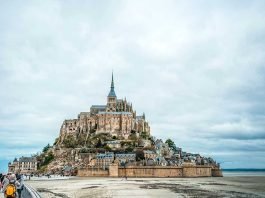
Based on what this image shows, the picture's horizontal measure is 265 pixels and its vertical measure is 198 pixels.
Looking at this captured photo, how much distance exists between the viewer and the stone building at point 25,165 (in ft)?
333

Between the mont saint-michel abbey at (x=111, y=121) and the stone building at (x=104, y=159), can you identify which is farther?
the mont saint-michel abbey at (x=111, y=121)

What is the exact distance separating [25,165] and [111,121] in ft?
99.6

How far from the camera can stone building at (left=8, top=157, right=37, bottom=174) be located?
101562 millimetres

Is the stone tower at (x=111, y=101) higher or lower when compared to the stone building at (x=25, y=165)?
higher

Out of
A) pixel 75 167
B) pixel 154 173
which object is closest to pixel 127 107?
pixel 75 167

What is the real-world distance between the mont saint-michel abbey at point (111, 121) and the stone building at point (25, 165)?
46.0 ft

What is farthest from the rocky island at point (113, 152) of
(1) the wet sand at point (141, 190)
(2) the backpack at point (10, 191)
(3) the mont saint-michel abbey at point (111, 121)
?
(2) the backpack at point (10, 191)

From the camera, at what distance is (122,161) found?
84.1 meters

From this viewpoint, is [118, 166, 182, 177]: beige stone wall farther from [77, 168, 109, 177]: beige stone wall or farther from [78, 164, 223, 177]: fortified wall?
[77, 168, 109, 177]: beige stone wall

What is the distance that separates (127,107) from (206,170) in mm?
A: 45078

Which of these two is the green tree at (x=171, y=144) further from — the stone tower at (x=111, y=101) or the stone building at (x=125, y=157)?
the stone building at (x=125, y=157)

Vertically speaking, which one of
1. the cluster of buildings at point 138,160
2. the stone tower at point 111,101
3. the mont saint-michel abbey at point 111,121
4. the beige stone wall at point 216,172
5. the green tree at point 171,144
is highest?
the stone tower at point 111,101

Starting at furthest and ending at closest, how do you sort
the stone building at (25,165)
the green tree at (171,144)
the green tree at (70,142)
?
the green tree at (171,144) < the green tree at (70,142) < the stone building at (25,165)

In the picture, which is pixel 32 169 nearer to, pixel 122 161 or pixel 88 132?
pixel 88 132
